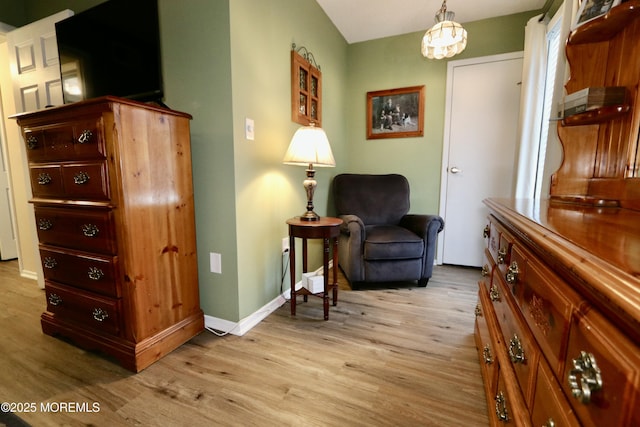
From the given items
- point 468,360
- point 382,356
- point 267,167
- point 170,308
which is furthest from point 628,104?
point 170,308

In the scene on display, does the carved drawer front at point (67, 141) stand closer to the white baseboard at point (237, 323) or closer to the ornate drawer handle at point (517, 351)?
the white baseboard at point (237, 323)

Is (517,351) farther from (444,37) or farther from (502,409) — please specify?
(444,37)

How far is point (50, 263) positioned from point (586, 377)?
88.7 inches

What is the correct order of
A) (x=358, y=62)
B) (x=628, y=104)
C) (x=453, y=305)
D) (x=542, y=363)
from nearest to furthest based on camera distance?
(x=542, y=363) → (x=628, y=104) → (x=453, y=305) → (x=358, y=62)

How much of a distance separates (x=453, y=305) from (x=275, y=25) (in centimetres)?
241

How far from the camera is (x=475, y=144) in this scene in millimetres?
2832

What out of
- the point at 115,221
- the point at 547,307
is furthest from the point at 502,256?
the point at 115,221

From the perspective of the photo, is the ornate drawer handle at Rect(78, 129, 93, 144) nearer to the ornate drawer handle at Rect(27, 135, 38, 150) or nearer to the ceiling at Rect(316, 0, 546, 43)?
the ornate drawer handle at Rect(27, 135, 38, 150)

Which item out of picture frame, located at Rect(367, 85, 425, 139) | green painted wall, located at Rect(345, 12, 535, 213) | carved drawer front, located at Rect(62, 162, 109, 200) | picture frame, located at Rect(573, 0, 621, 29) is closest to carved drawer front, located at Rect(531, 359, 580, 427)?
picture frame, located at Rect(573, 0, 621, 29)

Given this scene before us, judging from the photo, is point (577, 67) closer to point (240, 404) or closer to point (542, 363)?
point (542, 363)

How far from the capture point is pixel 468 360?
147 cm

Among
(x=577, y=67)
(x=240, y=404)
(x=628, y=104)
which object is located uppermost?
(x=577, y=67)

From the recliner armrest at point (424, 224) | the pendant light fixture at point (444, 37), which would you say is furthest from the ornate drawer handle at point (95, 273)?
the pendant light fixture at point (444, 37)

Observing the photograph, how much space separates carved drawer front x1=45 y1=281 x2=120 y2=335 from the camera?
55.2 inches
